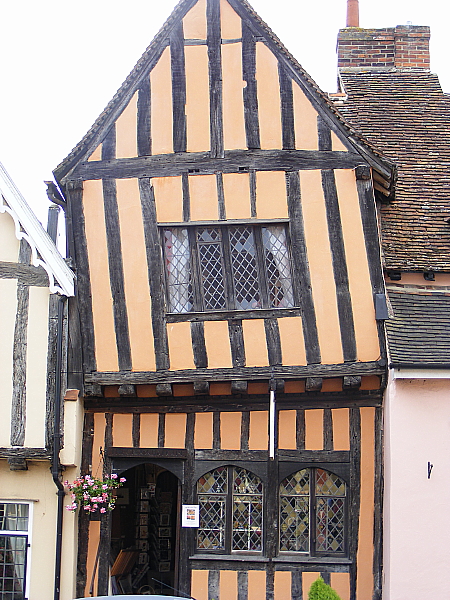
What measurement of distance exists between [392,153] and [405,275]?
7.40 feet

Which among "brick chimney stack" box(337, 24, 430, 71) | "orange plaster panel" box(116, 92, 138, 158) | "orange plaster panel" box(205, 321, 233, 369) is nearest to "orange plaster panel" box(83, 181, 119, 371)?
"orange plaster panel" box(116, 92, 138, 158)

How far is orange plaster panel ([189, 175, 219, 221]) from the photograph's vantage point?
348 inches

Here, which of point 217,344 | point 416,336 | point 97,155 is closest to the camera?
point 416,336

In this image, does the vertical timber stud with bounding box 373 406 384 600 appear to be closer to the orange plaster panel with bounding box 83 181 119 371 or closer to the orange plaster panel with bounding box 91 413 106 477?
the orange plaster panel with bounding box 83 181 119 371

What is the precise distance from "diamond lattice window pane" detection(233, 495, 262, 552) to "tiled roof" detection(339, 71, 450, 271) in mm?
3256

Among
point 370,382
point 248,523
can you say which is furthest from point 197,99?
point 248,523

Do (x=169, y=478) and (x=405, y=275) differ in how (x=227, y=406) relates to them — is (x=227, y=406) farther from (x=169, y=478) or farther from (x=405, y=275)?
(x=169, y=478)

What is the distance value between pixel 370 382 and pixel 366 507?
1.44 meters

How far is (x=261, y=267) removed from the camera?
883cm

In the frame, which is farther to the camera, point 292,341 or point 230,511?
point 230,511

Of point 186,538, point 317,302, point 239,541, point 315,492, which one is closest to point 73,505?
point 186,538

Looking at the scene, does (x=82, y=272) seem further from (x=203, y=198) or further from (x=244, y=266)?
(x=244, y=266)

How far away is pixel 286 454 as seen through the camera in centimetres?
880

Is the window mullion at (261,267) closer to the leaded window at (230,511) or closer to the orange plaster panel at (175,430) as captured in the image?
the orange plaster panel at (175,430)
